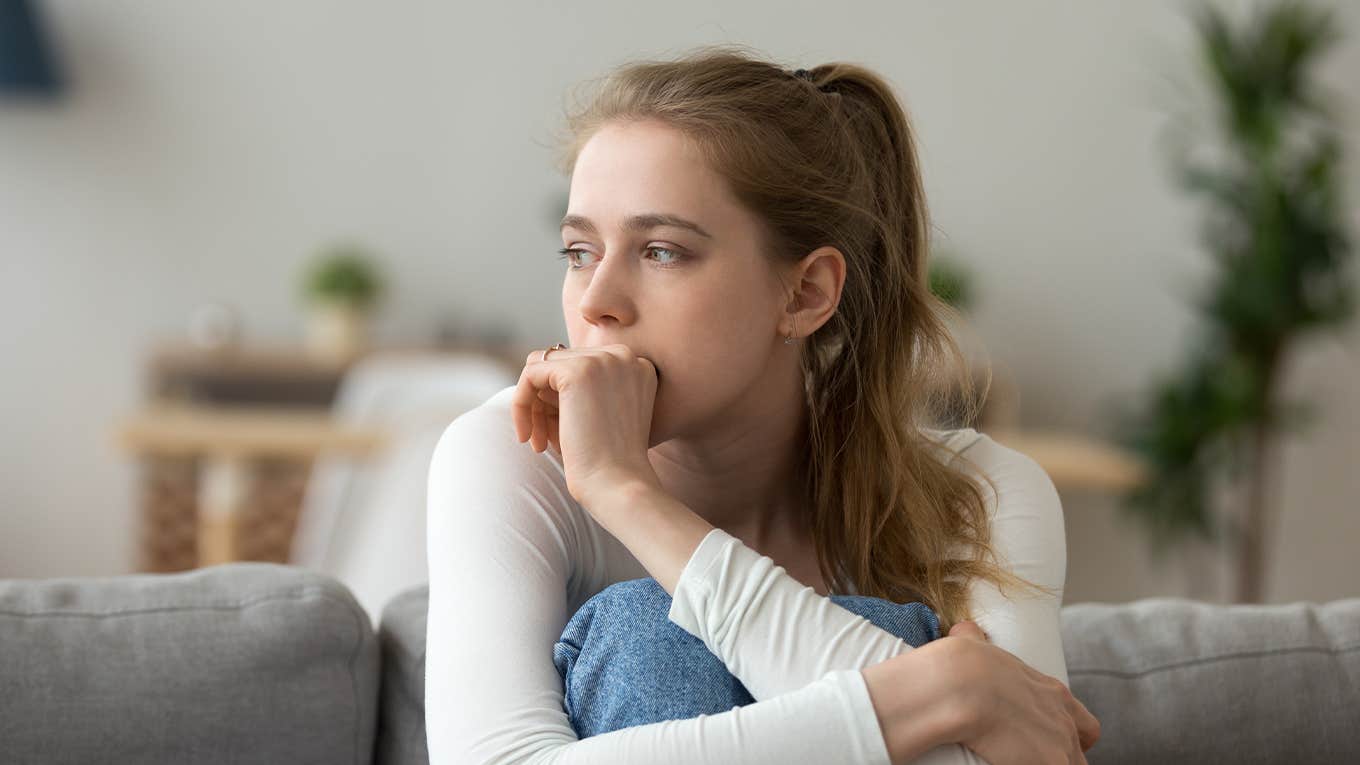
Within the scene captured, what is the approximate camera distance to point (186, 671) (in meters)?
1.28

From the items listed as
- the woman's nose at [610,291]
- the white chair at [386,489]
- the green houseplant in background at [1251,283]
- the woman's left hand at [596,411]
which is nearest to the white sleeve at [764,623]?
the woman's left hand at [596,411]

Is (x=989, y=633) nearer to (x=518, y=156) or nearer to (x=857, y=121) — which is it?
(x=857, y=121)

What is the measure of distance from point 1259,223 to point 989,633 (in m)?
3.21

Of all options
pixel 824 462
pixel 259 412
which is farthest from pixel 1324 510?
pixel 824 462

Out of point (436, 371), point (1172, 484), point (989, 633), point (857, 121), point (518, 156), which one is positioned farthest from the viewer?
point (518, 156)

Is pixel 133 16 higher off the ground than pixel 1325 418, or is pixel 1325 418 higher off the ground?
pixel 133 16

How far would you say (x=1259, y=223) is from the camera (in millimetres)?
4043

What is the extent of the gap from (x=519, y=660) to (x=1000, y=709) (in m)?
0.37

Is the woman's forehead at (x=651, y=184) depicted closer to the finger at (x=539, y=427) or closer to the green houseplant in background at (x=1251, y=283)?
the finger at (x=539, y=427)

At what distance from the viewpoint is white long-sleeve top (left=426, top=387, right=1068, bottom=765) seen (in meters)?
1.03

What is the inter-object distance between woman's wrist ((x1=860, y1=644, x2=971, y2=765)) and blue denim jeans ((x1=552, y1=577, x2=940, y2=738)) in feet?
0.38

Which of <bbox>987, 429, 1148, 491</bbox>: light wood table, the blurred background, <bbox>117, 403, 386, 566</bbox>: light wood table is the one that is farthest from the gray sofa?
the blurred background

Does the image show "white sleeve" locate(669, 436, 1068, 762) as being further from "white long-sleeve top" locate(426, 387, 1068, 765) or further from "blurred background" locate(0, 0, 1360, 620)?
"blurred background" locate(0, 0, 1360, 620)

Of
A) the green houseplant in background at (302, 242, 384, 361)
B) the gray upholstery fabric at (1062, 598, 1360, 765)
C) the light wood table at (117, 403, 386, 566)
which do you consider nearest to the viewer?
the gray upholstery fabric at (1062, 598, 1360, 765)
